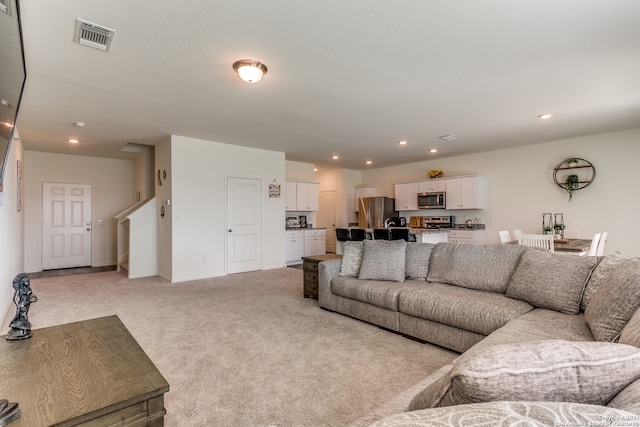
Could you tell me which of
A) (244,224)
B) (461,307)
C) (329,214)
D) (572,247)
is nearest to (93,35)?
(461,307)

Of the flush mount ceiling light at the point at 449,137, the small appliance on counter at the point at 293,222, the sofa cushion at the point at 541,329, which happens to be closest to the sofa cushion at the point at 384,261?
the sofa cushion at the point at 541,329

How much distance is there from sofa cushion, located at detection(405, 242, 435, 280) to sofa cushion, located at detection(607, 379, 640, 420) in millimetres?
2775

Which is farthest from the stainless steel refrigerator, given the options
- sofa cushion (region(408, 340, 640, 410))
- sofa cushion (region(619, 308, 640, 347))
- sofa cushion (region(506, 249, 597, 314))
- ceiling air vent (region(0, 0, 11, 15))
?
sofa cushion (region(408, 340, 640, 410))

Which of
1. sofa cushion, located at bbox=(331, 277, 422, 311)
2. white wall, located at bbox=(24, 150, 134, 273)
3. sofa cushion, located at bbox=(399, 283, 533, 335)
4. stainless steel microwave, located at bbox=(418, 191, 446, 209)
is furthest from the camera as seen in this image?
stainless steel microwave, located at bbox=(418, 191, 446, 209)

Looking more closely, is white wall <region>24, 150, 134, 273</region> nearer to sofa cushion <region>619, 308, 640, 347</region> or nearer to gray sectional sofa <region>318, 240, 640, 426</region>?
gray sectional sofa <region>318, 240, 640, 426</region>

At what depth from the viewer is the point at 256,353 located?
8.89ft

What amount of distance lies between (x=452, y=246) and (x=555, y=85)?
6.48ft

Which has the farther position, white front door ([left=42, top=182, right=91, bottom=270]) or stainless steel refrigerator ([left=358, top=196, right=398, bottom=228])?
stainless steel refrigerator ([left=358, top=196, right=398, bottom=228])

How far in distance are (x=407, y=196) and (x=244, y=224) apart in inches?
162

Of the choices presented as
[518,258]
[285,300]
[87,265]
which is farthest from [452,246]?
[87,265]

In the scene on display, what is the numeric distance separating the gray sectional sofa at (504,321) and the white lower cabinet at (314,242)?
13.2ft

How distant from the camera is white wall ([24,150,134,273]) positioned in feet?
21.7

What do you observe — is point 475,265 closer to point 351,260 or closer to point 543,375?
point 351,260

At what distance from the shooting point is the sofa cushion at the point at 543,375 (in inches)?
26.7
